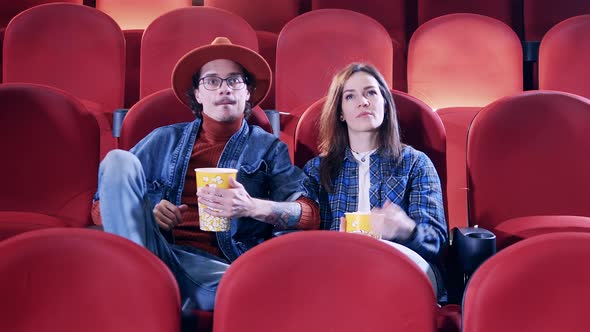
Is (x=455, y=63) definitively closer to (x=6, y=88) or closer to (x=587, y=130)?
(x=587, y=130)

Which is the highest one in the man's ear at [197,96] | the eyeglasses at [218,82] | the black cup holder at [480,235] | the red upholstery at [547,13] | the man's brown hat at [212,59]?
the red upholstery at [547,13]

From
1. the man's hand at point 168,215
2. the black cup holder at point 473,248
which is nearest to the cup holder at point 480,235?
the black cup holder at point 473,248

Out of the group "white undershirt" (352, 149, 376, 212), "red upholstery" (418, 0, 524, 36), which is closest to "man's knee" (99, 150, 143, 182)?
"white undershirt" (352, 149, 376, 212)

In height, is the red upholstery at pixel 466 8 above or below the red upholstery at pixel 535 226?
above

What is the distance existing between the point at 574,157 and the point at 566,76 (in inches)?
14.8

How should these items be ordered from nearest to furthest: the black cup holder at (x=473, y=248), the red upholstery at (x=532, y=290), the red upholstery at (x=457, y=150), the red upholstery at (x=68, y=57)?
the red upholstery at (x=532, y=290)
the black cup holder at (x=473, y=248)
the red upholstery at (x=457, y=150)
the red upholstery at (x=68, y=57)

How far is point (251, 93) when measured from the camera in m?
0.76

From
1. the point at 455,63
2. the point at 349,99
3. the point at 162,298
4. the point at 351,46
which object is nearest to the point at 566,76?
the point at 455,63

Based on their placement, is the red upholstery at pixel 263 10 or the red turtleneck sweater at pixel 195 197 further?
the red upholstery at pixel 263 10

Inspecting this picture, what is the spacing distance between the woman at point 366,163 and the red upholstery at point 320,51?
0.78 ft

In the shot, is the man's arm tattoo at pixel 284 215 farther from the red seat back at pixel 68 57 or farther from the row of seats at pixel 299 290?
the red seat back at pixel 68 57

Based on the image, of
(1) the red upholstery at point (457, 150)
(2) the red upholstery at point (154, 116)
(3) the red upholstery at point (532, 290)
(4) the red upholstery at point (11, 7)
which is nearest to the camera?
(3) the red upholstery at point (532, 290)

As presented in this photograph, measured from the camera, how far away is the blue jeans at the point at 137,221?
0.56 metres

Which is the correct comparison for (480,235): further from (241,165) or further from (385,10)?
(385,10)
